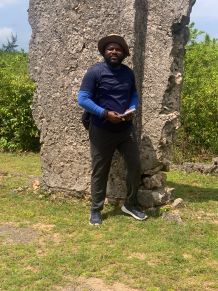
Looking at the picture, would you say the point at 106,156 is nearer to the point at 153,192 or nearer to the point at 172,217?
the point at 153,192

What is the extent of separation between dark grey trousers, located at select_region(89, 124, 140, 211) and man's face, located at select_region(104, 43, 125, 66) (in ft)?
2.40

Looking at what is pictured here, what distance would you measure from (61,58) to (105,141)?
135cm

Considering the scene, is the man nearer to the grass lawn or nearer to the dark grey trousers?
the dark grey trousers

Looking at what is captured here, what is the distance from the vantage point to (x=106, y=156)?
550cm

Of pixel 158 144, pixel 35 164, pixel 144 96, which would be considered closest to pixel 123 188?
pixel 158 144

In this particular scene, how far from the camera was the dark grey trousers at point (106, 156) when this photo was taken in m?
5.41

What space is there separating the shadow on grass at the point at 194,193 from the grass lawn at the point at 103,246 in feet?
0.09

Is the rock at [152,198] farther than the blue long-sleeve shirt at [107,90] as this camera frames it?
Yes

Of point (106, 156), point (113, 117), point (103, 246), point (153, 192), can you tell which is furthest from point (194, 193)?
point (103, 246)

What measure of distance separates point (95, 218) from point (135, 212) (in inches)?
18.8

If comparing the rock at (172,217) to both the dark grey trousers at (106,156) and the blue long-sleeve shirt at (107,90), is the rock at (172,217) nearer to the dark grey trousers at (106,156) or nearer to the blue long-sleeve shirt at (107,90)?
the dark grey trousers at (106,156)

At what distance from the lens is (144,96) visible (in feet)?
19.4

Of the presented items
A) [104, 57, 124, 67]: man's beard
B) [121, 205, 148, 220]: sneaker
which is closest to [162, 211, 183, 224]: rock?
[121, 205, 148, 220]: sneaker

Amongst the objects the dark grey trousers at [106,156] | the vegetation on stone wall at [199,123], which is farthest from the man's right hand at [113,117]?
the vegetation on stone wall at [199,123]
